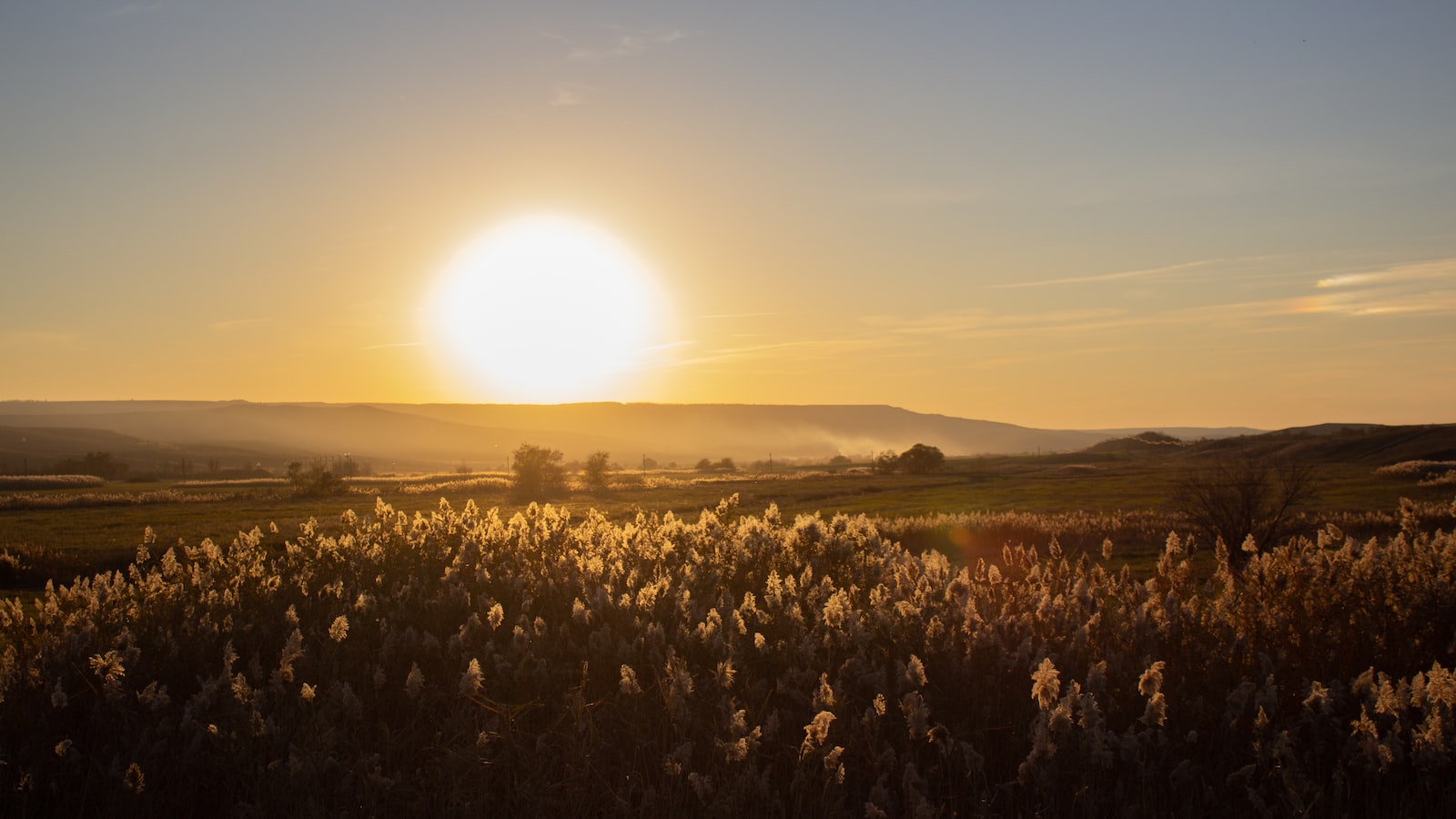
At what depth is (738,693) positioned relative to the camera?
6457 mm

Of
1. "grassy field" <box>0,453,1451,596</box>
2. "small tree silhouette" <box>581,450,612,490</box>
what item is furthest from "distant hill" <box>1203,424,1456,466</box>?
"small tree silhouette" <box>581,450,612,490</box>

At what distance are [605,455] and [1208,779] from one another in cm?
6190

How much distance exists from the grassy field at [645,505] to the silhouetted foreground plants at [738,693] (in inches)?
102

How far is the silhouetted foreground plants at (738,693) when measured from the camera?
524 centimetres

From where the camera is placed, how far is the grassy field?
19500 millimetres

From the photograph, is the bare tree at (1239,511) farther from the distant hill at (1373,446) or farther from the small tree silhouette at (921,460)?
the small tree silhouette at (921,460)

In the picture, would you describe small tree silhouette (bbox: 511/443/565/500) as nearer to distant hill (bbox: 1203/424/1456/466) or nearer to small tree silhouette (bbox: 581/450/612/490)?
small tree silhouette (bbox: 581/450/612/490)

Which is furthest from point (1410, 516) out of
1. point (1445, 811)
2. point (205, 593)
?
point (205, 593)

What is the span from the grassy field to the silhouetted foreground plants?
2586 mm

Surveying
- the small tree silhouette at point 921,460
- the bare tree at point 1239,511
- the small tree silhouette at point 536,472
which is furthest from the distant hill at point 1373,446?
the bare tree at point 1239,511

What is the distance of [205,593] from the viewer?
8.19 m

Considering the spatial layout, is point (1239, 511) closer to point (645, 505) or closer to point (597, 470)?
point (645, 505)

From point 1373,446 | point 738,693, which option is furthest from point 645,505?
point 1373,446

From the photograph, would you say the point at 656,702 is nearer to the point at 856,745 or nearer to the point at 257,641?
the point at 856,745
